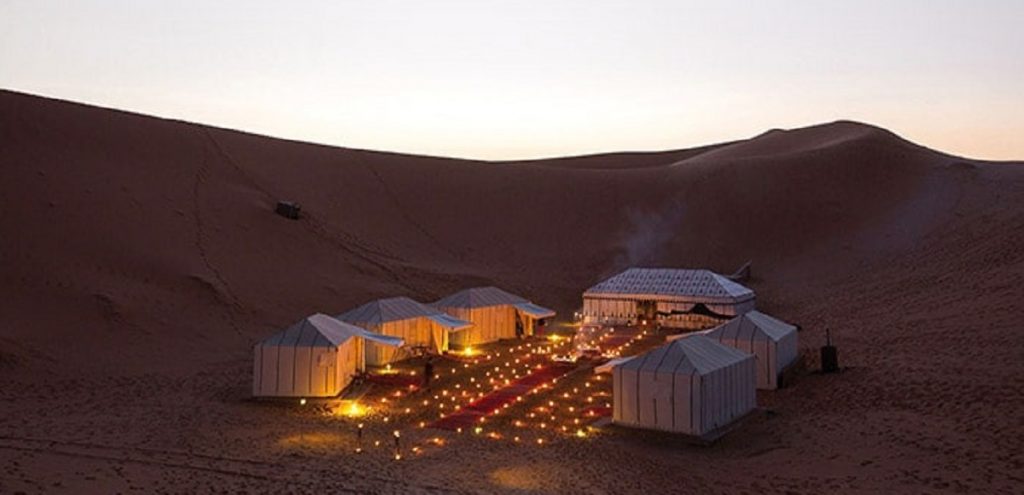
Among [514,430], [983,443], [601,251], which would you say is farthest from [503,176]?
[983,443]

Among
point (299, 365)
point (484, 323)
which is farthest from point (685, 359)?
point (484, 323)

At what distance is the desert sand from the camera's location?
556 inches

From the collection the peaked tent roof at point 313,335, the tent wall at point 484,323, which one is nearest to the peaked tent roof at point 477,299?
the tent wall at point 484,323

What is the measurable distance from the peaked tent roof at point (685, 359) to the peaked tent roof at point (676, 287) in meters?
13.8

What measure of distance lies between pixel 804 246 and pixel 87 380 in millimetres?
38399

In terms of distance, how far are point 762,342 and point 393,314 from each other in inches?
460

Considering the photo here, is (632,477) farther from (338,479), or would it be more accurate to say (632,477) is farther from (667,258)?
(667,258)

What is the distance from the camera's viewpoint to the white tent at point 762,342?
68.7 ft

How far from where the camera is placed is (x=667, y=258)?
158ft

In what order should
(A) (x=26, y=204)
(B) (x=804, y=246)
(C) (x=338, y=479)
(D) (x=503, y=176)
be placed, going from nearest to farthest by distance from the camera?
(C) (x=338, y=479) < (A) (x=26, y=204) < (B) (x=804, y=246) < (D) (x=503, y=176)

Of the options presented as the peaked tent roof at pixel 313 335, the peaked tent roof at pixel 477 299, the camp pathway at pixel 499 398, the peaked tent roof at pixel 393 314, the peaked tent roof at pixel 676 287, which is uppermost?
the peaked tent roof at pixel 676 287

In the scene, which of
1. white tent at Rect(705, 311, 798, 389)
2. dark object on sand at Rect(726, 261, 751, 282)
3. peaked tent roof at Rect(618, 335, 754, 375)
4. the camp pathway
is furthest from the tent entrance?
peaked tent roof at Rect(618, 335, 754, 375)

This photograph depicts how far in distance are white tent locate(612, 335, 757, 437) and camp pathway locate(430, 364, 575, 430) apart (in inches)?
131

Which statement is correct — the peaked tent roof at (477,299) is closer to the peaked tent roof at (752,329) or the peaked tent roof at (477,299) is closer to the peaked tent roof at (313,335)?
the peaked tent roof at (313,335)
